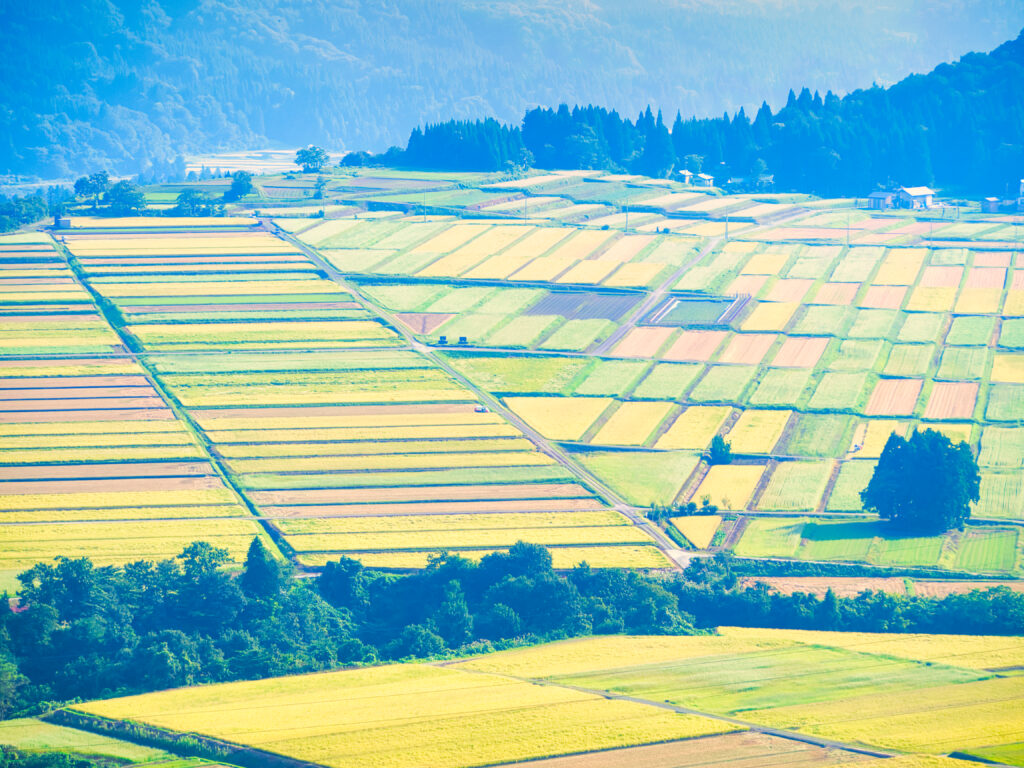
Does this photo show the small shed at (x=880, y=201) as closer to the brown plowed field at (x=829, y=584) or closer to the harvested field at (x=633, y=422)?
the harvested field at (x=633, y=422)

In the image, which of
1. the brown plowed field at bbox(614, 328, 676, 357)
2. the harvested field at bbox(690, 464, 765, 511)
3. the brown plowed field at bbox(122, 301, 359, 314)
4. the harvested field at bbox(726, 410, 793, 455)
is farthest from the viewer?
the brown plowed field at bbox(122, 301, 359, 314)

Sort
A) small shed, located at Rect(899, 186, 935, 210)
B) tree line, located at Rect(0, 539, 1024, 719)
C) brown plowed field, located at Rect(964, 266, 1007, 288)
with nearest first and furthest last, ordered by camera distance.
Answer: tree line, located at Rect(0, 539, 1024, 719) < brown plowed field, located at Rect(964, 266, 1007, 288) < small shed, located at Rect(899, 186, 935, 210)

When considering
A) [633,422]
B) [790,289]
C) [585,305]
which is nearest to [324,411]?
[633,422]

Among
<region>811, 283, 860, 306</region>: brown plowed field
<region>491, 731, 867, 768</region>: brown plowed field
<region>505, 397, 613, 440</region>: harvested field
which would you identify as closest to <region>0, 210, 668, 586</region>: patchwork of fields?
<region>505, 397, 613, 440</region>: harvested field

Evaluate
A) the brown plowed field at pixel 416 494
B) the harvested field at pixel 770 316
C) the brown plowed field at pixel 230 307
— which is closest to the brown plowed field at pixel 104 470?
the brown plowed field at pixel 416 494

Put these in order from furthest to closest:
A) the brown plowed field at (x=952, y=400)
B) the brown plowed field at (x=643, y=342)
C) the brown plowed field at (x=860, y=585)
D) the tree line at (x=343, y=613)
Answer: the brown plowed field at (x=643, y=342), the brown plowed field at (x=952, y=400), the brown plowed field at (x=860, y=585), the tree line at (x=343, y=613)

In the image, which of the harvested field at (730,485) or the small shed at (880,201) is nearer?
the harvested field at (730,485)

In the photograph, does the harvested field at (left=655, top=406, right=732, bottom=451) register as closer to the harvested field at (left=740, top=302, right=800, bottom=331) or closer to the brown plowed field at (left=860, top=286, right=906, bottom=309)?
the harvested field at (left=740, top=302, right=800, bottom=331)
